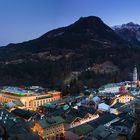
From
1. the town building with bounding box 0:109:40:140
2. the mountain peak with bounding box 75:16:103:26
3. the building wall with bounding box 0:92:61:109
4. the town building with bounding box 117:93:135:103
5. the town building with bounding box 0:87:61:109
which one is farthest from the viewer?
the mountain peak with bounding box 75:16:103:26

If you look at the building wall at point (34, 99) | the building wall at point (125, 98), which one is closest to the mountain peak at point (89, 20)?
the building wall at point (34, 99)

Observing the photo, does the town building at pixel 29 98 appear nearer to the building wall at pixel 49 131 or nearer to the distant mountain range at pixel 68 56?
the building wall at pixel 49 131

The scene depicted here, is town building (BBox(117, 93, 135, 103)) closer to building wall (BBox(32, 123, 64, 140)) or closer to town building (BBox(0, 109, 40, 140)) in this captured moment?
building wall (BBox(32, 123, 64, 140))

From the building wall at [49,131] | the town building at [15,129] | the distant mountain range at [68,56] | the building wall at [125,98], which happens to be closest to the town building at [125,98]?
the building wall at [125,98]

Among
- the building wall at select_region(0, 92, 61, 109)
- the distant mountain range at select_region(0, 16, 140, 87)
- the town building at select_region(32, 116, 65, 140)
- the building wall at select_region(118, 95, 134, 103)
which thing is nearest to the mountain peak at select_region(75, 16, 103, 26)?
the distant mountain range at select_region(0, 16, 140, 87)

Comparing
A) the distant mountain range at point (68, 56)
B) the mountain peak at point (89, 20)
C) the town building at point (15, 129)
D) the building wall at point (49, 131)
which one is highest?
the mountain peak at point (89, 20)

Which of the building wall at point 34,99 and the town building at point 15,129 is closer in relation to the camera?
the town building at point 15,129

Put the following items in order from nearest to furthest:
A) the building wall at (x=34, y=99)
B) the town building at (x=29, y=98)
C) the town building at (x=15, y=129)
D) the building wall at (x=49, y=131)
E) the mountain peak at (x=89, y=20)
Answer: the town building at (x=15, y=129)
the building wall at (x=49, y=131)
the town building at (x=29, y=98)
the building wall at (x=34, y=99)
the mountain peak at (x=89, y=20)

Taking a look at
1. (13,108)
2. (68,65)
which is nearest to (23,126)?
(13,108)

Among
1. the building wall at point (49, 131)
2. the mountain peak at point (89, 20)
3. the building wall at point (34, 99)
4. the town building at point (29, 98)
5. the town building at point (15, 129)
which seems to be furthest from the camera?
the mountain peak at point (89, 20)

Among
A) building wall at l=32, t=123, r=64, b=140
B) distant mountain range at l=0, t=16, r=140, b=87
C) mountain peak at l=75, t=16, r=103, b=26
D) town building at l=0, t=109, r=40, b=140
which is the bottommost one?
building wall at l=32, t=123, r=64, b=140

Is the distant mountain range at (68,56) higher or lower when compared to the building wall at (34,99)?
higher
